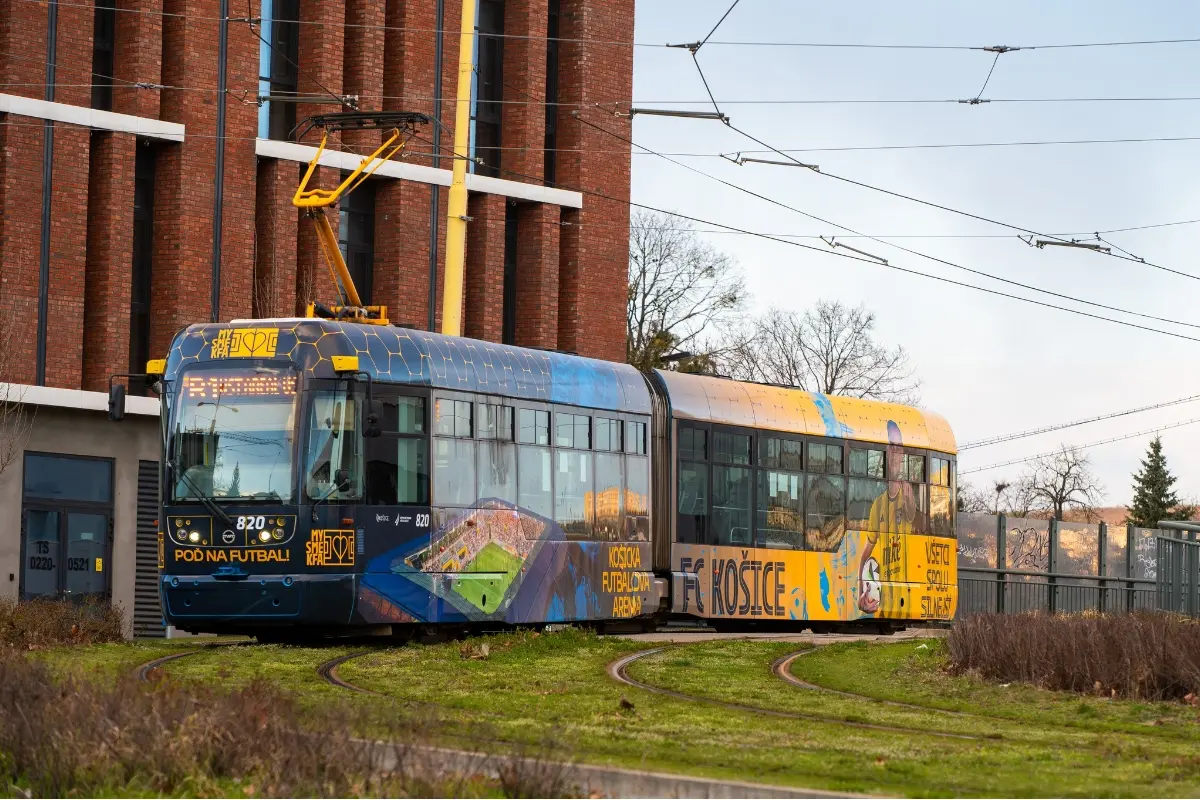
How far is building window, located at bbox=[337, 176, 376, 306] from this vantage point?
39781 mm

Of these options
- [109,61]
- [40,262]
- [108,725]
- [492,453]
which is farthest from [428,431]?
[109,61]

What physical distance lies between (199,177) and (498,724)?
84.6 feet

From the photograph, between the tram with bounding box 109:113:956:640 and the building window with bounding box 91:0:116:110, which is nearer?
the tram with bounding box 109:113:956:640

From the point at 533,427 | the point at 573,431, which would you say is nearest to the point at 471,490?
the point at 533,427

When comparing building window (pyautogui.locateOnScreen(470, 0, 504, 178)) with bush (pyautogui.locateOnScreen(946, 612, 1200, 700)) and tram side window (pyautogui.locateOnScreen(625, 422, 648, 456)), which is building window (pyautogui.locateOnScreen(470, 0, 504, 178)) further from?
bush (pyautogui.locateOnScreen(946, 612, 1200, 700))

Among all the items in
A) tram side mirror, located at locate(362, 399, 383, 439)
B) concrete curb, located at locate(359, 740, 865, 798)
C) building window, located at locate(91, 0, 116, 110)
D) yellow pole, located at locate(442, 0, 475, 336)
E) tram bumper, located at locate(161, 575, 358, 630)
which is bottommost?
concrete curb, located at locate(359, 740, 865, 798)

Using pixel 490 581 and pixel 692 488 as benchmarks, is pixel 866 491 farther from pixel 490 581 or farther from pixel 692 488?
pixel 490 581

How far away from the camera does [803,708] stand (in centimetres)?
1420

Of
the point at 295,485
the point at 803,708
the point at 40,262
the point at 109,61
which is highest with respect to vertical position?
the point at 109,61

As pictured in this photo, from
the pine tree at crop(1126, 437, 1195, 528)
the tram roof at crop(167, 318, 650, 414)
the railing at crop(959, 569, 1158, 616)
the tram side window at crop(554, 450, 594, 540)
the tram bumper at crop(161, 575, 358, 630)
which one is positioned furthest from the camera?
the pine tree at crop(1126, 437, 1195, 528)

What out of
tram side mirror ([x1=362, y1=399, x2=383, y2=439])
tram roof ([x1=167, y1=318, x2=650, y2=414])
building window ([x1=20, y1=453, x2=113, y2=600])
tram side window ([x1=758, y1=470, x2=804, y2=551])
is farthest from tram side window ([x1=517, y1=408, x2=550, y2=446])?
building window ([x1=20, y1=453, x2=113, y2=600])

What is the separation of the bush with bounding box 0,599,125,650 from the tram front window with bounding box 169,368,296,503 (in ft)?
6.44

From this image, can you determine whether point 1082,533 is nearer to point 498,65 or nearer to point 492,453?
point 498,65

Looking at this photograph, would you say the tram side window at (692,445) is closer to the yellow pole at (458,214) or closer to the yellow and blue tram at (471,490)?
the yellow and blue tram at (471,490)
